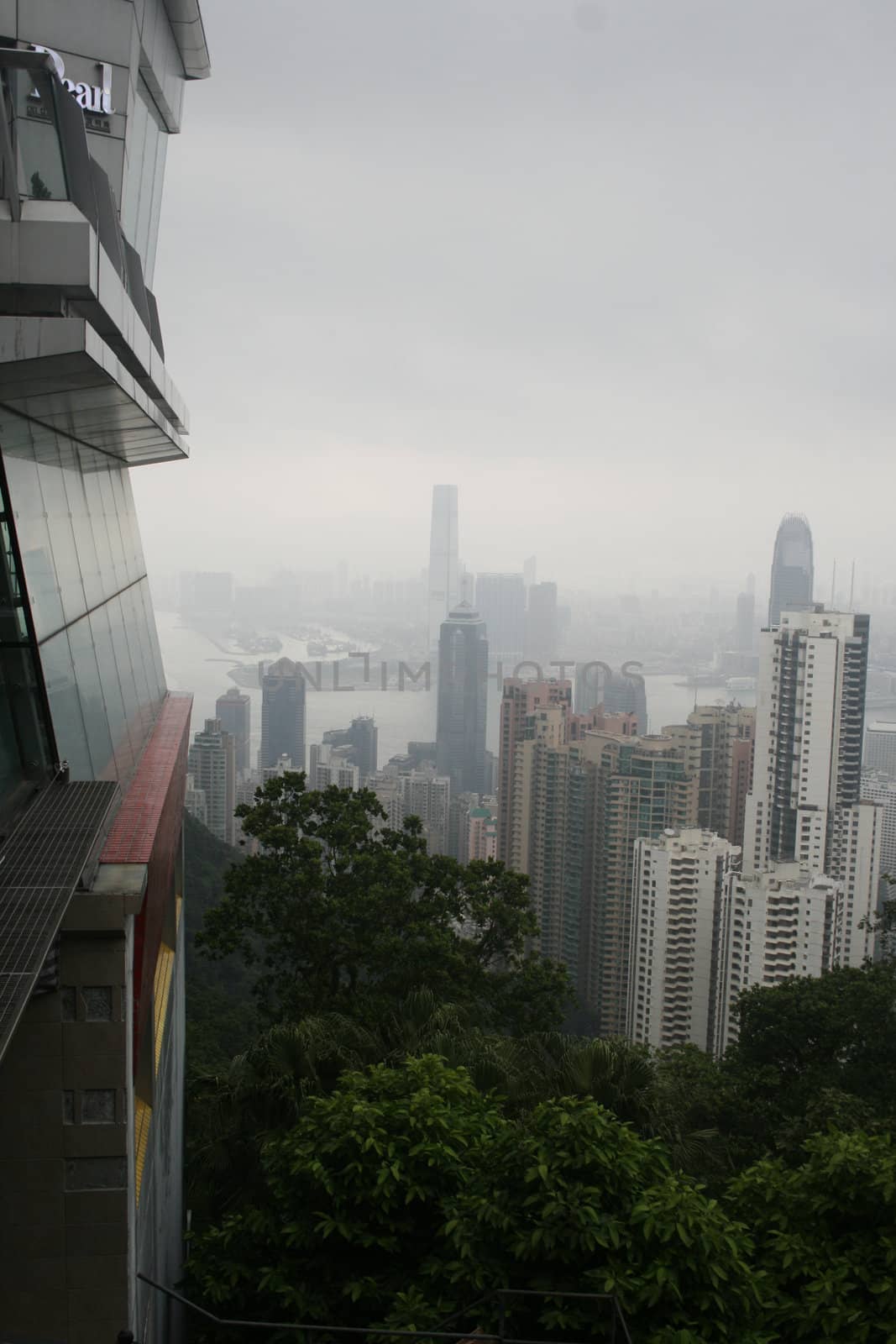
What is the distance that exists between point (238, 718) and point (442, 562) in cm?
4194

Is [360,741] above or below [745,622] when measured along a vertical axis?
below

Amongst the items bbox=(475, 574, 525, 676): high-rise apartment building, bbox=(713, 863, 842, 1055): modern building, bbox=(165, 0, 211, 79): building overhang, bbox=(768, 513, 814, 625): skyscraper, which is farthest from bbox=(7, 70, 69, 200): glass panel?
bbox=(768, 513, 814, 625): skyscraper

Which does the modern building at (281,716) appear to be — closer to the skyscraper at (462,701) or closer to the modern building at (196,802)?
the skyscraper at (462,701)

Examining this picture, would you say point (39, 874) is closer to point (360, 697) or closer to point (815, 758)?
point (815, 758)

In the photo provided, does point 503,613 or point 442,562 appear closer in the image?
point 503,613

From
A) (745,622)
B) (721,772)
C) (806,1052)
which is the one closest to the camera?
(806,1052)

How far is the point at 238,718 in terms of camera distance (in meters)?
52.3

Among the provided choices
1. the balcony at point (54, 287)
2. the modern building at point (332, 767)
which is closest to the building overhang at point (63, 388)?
the balcony at point (54, 287)

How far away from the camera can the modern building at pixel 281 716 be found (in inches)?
2162

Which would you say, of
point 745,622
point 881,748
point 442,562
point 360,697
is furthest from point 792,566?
point 360,697

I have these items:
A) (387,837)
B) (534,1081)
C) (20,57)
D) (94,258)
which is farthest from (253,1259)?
(387,837)

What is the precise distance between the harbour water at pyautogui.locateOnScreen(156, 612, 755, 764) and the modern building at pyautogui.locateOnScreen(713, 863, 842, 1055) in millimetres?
20940

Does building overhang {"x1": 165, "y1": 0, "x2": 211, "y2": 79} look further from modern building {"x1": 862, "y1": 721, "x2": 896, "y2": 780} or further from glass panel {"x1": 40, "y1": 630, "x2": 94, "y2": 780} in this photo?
modern building {"x1": 862, "y1": 721, "x2": 896, "y2": 780}

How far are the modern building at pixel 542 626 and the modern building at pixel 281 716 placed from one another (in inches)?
678
